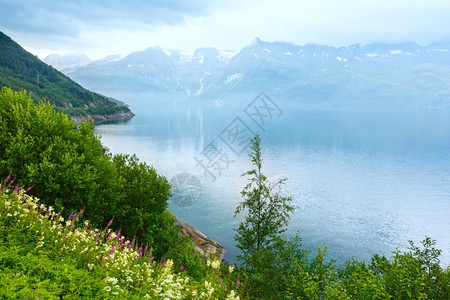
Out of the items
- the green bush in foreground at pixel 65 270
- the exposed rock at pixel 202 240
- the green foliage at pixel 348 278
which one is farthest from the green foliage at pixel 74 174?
the exposed rock at pixel 202 240

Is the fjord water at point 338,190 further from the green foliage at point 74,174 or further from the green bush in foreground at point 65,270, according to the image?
the green bush in foreground at point 65,270

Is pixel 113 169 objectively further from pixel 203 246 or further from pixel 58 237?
pixel 203 246

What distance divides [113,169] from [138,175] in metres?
2.78

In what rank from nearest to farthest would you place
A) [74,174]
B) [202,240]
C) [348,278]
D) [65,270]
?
[65,270]
[348,278]
[74,174]
[202,240]

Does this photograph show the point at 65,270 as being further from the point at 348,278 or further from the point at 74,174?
the point at 348,278

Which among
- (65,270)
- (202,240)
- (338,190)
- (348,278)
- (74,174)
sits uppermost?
(74,174)

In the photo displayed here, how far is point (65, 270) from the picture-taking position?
29.3ft

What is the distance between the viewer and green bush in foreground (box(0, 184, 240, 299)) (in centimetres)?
862

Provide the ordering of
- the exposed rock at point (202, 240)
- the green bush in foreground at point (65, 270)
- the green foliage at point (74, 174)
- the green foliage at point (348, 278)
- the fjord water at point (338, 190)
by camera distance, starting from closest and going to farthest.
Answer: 1. the green bush in foreground at point (65, 270)
2. the green foliage at point (348, 278)
3. the green foliage at point (74, 174)
4. the exposed rock at point (202, 240)
5. the fjord water at point (338, 190)

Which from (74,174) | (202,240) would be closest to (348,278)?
(74,174)

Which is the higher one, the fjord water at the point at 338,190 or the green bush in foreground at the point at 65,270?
the green bush in foreground at the point at 65,270

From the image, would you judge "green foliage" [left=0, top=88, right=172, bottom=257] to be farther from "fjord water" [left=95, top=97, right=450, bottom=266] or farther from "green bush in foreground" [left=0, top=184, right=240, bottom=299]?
"fjord water" [left=95, top=97, right=450, bottom=266]

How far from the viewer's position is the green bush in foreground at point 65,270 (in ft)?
28.3

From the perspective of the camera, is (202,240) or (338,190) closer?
(202,240)
